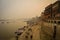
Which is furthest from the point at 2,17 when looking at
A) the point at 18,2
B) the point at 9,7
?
the point at 18,2

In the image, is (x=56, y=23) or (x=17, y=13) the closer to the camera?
(x=56, y=23)

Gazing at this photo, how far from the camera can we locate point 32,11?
1576mm

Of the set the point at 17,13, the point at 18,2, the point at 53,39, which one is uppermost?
the point at 18,2

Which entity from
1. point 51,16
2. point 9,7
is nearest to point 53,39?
point 51,16

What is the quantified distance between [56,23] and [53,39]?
0.17 metres

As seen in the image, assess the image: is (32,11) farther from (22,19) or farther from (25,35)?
(25,35)

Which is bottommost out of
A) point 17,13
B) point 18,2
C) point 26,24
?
point 26,24

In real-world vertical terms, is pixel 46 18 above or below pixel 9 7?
below

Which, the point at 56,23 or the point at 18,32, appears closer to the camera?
the point at 56,23

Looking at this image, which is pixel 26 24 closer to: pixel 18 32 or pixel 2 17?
pixel 18 32

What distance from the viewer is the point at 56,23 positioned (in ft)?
4.75

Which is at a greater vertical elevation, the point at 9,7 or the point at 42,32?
the point at 9,7

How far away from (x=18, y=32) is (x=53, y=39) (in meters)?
0.40

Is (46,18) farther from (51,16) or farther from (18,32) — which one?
(18,32)
